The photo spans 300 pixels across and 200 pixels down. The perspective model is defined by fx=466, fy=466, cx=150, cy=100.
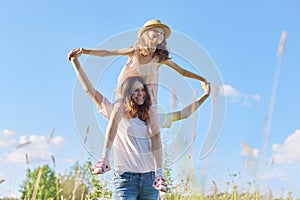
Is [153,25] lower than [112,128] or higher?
higher

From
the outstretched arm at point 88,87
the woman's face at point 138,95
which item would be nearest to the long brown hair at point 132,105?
the woman's face at point 138,95

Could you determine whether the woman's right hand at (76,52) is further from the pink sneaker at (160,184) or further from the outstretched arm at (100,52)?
the pink sneaker at (160,184)

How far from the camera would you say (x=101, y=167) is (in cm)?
243

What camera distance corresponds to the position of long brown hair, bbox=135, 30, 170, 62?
2.62 meters

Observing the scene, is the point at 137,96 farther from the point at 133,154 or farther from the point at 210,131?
the point at 210,131

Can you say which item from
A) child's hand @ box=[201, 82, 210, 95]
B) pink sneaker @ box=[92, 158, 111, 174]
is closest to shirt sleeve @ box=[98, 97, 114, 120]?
pink sneaker @ box=[92, 158, 111, 174]

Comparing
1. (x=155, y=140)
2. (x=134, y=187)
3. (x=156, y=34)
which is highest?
(x=156, y=34)

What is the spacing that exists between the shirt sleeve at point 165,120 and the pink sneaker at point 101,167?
40 centimetres

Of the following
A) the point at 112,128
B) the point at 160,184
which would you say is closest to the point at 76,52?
the point at 112,128

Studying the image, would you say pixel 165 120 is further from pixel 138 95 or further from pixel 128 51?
pixel 128 51

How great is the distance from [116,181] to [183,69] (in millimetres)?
810

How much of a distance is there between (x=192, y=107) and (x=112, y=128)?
57 cm

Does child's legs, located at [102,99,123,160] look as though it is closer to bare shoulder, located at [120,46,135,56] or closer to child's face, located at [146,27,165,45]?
bare shoulder, located at [120,46,135,56]

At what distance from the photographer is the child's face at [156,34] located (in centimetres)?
268
